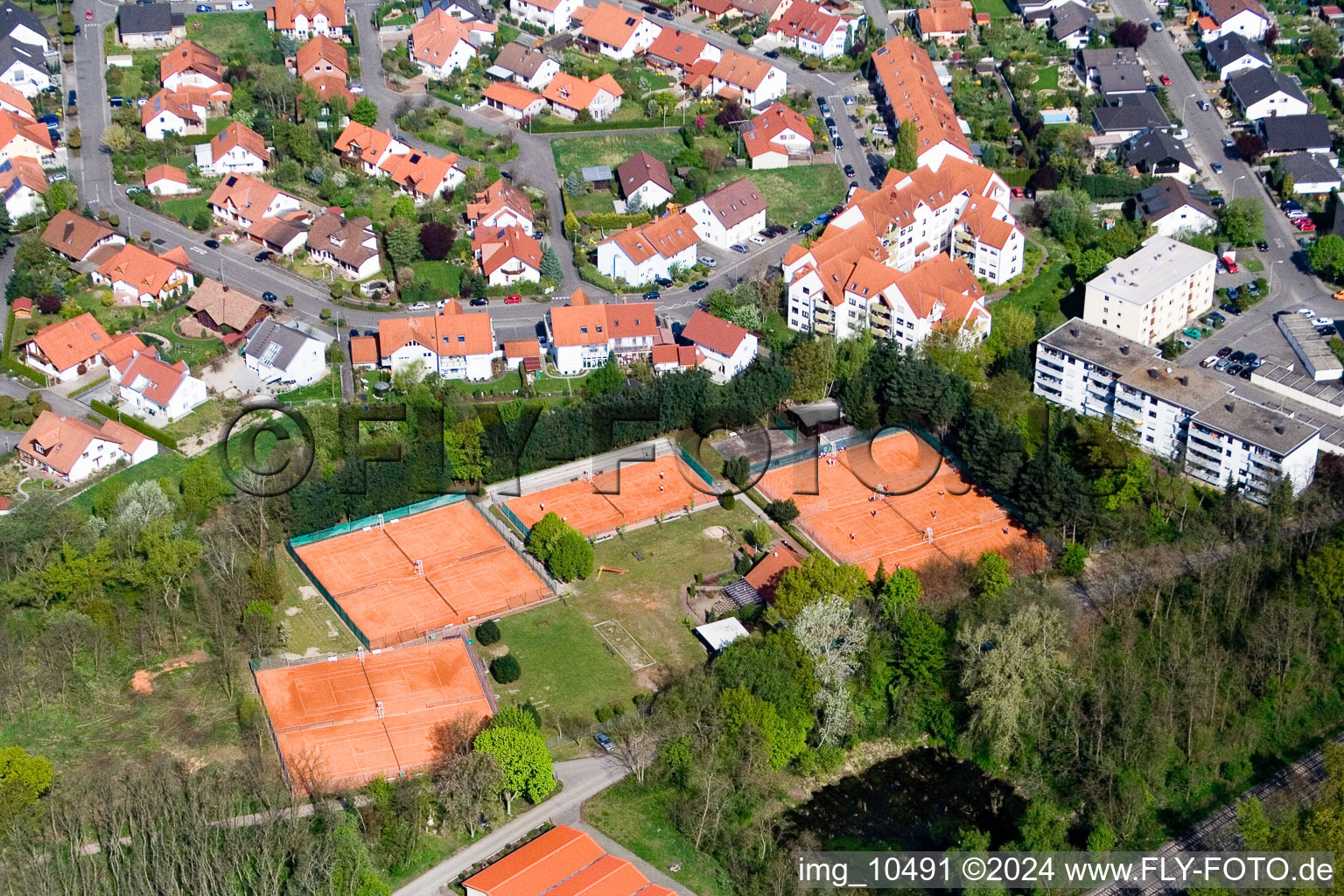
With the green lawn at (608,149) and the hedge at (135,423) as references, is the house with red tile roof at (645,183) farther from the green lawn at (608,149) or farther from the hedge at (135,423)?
the hedge at (135,423)

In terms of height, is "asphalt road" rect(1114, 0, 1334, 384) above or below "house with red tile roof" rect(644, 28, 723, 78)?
below

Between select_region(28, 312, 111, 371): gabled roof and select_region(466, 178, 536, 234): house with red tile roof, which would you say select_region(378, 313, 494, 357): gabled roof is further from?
select_region(28, 312, 111, 371): gabled roof

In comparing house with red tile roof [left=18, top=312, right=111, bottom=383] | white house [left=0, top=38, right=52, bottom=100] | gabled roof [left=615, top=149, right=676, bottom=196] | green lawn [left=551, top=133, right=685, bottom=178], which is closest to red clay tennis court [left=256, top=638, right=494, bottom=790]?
house with red tile roof [left=18, top=312, right=111, bottom=383]

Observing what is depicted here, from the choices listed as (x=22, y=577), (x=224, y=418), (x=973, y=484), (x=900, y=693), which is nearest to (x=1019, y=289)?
(x=973, y=484)

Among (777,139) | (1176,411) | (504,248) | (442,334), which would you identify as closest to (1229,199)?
(777,139)

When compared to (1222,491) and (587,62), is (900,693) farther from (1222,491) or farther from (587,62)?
(587,62)

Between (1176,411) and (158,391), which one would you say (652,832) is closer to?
(1176,411)

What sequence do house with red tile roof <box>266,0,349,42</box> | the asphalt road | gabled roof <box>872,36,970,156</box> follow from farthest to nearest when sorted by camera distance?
1. house with red tile roof <box>266,0,349,42</box>
2. gabled roof <box>872,36,970,156</box>
3. the asphalt road
